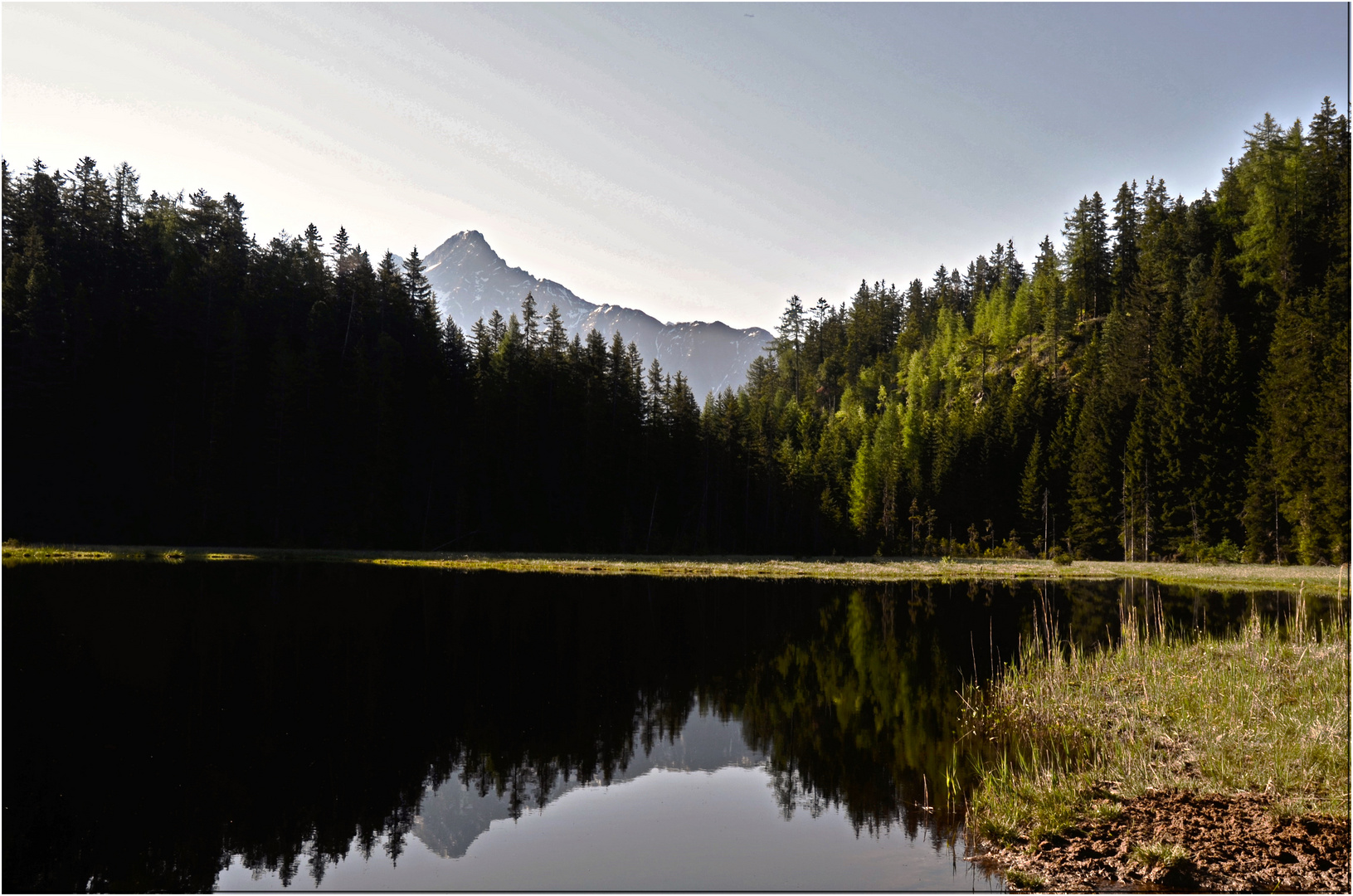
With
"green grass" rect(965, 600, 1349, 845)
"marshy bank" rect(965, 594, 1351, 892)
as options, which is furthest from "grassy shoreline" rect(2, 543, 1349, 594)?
"marshy bank" rect(965, 594, 1351, 892)

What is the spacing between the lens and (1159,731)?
14.2 meters

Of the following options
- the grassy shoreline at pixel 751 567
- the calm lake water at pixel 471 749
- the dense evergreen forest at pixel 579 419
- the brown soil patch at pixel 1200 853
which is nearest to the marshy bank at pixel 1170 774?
the brown soil patch at pixel 1200 853

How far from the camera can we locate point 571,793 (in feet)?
42.2

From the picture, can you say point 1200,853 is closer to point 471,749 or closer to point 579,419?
point 471,749

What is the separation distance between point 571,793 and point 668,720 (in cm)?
459

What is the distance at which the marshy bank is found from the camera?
8.78 m

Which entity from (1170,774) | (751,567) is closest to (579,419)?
(751,567)

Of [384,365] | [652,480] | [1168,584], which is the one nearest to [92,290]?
[384,365]

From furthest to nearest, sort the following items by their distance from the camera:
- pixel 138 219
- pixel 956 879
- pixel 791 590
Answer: pixel 138 219
pixel 791 590
pixel 956 879

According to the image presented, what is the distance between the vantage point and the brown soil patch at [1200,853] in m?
8.40

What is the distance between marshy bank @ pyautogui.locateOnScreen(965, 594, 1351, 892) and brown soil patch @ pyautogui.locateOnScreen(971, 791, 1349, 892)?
0.02 meters

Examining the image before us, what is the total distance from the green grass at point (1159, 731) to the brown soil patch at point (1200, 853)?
1.18ft

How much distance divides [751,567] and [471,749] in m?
47.8

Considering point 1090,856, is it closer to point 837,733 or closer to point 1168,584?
point 837,733
